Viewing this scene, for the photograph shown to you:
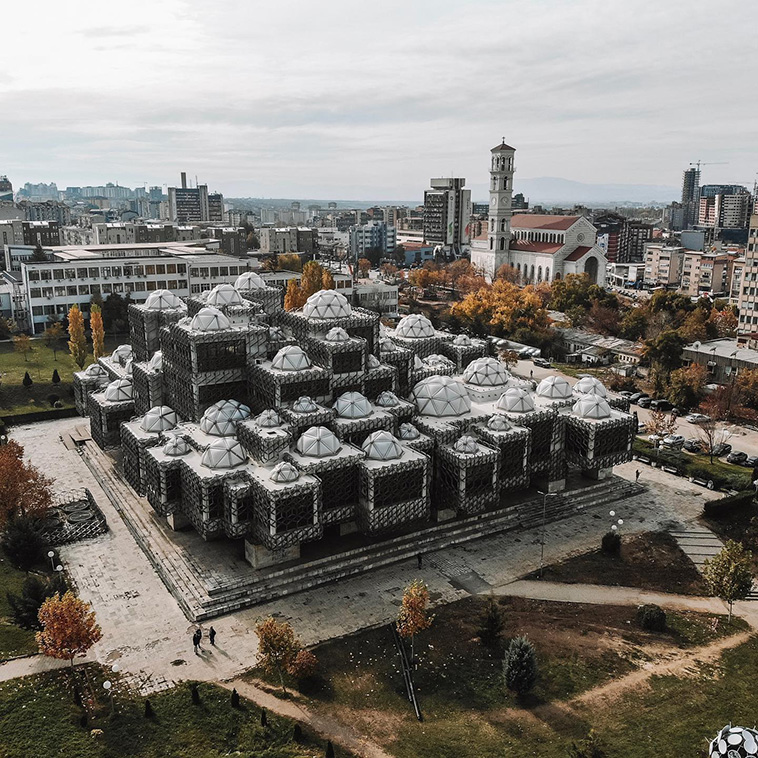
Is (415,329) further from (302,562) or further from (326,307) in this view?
(302,562)

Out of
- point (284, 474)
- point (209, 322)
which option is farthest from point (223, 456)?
point (209, 322)

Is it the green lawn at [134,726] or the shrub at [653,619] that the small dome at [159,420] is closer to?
the green lawn at [134,726]

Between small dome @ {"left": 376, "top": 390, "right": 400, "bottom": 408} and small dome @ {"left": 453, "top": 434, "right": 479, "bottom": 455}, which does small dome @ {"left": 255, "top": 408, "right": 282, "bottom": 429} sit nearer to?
small dome @ {"left": 376, "top": 390, "right": 400, "bottom": 408}

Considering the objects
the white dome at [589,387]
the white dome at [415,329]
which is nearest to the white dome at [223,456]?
the white dome at [415,329]

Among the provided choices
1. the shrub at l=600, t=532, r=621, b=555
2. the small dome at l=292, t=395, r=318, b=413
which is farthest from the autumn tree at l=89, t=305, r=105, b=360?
the shrub at l=600, t=532, r=621, b=555

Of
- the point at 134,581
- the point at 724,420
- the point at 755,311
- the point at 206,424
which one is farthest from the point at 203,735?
the point at 755,311

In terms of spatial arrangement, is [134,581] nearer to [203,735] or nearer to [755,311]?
[203,735]
